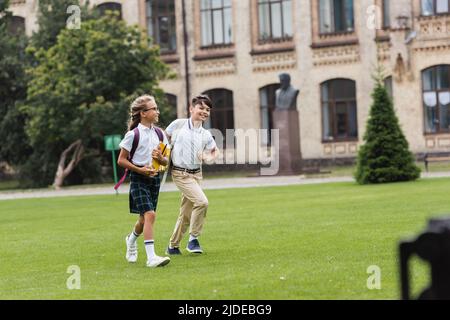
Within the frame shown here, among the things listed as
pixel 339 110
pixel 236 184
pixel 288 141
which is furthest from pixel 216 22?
pixel 236 184

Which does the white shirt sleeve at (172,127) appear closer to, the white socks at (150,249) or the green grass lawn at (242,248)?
the green grass lawn at (242,248)

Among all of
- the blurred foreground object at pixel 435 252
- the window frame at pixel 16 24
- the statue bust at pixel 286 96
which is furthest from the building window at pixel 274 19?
the blurred foreground object at pixel 435 252

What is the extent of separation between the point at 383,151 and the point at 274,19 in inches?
793

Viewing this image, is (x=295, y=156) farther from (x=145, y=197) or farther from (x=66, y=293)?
(x=66, y=293)

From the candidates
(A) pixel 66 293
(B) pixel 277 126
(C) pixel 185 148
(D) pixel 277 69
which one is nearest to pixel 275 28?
(D) pixel 277 69

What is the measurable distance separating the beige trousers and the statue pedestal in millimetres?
27858

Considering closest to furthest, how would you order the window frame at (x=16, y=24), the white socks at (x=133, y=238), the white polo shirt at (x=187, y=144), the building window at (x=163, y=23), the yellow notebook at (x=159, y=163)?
Answer: the yellow notebook at (x=159, y=163), the white socks at (x=133, y=238), the white polo shirt at (x=187, y=144), the building window at (x=163, y=23), the window frame at (x=16, y=24)

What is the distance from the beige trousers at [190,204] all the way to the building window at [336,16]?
120ft

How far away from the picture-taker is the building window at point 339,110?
5044 centimetres

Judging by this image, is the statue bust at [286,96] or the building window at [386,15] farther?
the building window at [386,15]

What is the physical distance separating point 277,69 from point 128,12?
850 cm

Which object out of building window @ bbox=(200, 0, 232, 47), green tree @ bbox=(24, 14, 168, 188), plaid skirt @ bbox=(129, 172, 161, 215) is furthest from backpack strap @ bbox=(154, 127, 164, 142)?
building window @ bbox=(200, 0, 232, 47)

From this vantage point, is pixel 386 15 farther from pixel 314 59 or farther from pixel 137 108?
pixel 137 108

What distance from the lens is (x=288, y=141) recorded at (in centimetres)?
4244
